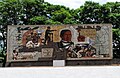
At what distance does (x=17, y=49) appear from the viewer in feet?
78.1

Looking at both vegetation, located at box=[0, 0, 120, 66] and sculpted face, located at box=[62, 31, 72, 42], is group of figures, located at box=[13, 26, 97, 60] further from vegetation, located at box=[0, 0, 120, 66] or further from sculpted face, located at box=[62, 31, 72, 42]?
vegetation, located at box=[0, 0, 120, 66]

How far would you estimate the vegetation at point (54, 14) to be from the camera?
87.9ft

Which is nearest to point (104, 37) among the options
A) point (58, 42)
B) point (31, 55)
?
point (58, 42)

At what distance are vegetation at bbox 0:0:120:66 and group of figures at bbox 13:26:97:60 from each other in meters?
2.78

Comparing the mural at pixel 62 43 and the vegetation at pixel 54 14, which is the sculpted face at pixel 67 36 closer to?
the mural at pixel 62 43

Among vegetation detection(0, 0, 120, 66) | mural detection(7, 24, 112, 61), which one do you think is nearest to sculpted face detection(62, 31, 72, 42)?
mural detection(7, 24, 112, 61)

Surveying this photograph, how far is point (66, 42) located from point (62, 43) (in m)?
0.33

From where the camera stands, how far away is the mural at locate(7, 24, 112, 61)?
23391 millimetres

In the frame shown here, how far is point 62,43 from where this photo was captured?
23344mm

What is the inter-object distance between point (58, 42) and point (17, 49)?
3.17 metres

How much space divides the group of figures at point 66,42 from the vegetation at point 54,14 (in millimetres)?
2775

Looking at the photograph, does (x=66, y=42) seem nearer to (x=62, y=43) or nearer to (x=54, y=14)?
(x=62, y=43)

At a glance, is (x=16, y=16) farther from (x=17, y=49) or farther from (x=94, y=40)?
(x=94, y=40)

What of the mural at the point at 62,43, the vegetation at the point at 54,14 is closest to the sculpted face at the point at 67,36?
the mural at the point at 62,43
